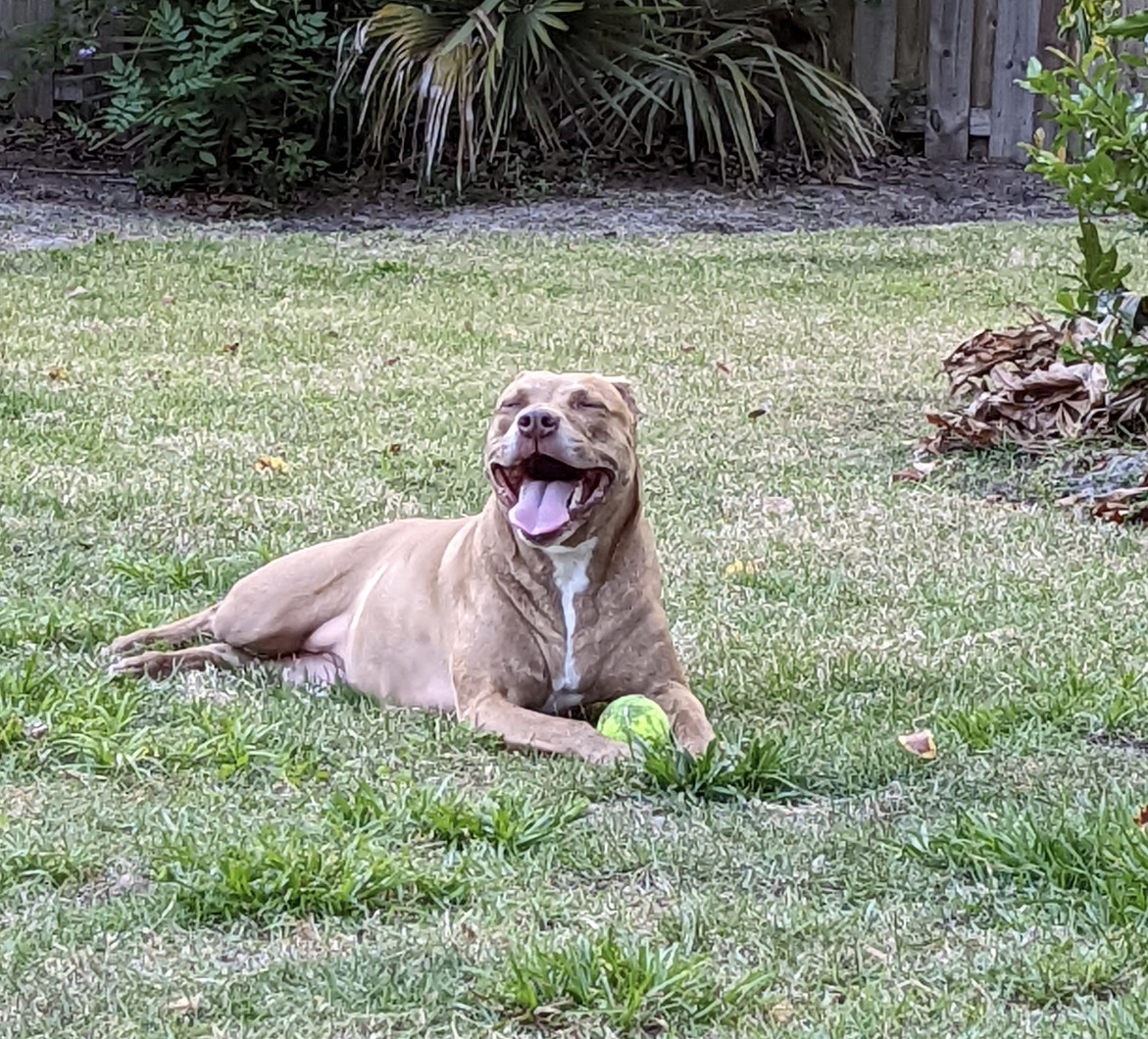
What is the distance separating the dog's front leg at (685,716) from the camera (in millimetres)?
4160

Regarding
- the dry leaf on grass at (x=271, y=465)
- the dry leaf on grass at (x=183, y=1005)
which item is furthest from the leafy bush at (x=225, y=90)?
the dry leaf on grass at (x=183, y=1005)

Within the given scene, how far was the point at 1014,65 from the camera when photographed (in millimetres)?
16031

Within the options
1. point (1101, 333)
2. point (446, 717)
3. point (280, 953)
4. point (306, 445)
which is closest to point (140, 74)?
point (306, 445)

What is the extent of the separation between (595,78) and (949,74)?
10.2 feet

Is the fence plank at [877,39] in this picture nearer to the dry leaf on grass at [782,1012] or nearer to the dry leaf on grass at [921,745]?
the dry leaf on grass at [921,745]

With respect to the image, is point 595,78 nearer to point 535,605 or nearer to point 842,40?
point 842,40

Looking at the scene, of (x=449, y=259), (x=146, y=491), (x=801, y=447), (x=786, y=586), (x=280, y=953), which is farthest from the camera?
(x=449, y=259)

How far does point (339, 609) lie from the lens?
191 inches

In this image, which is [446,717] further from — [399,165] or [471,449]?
[399,165]

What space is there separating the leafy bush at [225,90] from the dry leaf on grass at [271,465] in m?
7.29

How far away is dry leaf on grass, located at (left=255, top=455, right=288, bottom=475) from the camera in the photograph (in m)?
6.97

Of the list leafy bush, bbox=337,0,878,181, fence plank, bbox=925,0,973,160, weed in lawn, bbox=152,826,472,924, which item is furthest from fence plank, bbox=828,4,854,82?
weed in lawn, bbox=152,826,472,924

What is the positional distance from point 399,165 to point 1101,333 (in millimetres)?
8823

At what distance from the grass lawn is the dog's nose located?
658 mm
